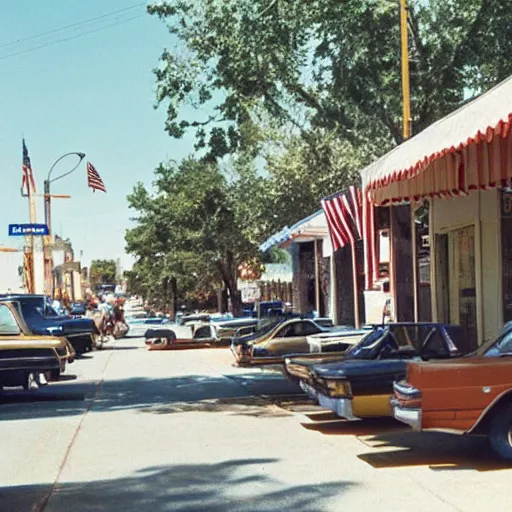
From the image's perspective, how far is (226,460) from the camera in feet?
29.4

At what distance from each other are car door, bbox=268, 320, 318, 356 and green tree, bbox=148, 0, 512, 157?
606 centimetres

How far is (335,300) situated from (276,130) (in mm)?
10363

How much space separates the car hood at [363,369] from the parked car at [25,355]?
561 centimetres

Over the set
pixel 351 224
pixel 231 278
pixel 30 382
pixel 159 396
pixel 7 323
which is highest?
pixel 351 224

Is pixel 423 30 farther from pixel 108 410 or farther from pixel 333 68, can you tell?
pixel 108 410

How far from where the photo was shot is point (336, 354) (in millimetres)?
13523

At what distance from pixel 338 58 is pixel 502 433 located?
15.1 meters

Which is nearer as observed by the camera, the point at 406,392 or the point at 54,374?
the point at 406,392

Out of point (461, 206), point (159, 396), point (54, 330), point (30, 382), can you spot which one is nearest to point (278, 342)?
point (159, 396)

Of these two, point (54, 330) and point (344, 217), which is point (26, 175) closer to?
point (54, 330)

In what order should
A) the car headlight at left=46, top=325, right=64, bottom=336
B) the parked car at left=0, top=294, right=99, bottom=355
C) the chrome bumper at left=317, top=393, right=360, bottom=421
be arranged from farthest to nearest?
1. the parked car at left=0, top=294, right=99, bottom=355
2. the car headlight at left=46, top=325, right=64, bottom=336
3. the chrome bumper at left=317, top=393, right=360, bottom=421

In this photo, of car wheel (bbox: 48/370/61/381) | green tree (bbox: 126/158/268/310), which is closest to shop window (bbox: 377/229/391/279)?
car wheel (bbox: 48/370/61/381)

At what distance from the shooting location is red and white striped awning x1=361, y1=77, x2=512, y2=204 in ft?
28.9

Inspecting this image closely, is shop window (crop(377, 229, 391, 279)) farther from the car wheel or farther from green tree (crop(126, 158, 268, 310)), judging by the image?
green tree (crop(126, 158, 268, 310))
